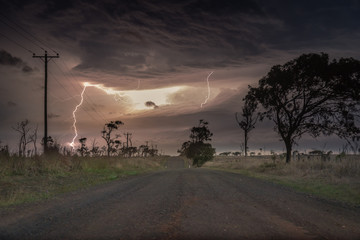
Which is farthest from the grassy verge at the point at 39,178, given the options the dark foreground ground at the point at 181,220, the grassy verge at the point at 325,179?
the grassy verge at the point at 325,179

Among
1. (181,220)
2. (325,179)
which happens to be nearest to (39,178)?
(181,220)

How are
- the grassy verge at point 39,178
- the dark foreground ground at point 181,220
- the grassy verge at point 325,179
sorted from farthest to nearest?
the grassy verge at point 325,179 < the grassy verge at point 39,178 < the dark foreground ground at point 181,220

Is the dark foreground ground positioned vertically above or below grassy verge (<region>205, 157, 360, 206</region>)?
above

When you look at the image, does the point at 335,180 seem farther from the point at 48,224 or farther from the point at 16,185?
the point at 16,185

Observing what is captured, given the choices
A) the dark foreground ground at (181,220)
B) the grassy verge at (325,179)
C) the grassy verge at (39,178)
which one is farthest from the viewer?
the grassy verge at (325,179)

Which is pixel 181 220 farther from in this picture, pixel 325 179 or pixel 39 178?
pixel 325 179

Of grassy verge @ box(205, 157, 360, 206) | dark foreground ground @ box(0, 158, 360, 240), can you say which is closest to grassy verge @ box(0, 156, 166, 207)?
dark foreground ground @ box(0, 158, 360, 240)

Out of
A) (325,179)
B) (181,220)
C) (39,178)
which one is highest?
(181,220)

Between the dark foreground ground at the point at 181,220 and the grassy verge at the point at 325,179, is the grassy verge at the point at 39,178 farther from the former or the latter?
the grassy verge at the point at 325,179

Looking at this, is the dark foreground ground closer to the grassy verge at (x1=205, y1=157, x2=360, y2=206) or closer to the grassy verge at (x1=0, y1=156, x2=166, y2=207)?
the grassy verge at (x1=0, y1=156, x2=166, y2=207)

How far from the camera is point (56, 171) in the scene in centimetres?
1977

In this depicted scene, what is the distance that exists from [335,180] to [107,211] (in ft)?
39.7

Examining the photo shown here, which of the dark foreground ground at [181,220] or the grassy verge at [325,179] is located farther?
the grassy verge at [325,179]

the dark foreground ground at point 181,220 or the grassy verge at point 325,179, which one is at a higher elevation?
the dark foreground ground at point 181,220
